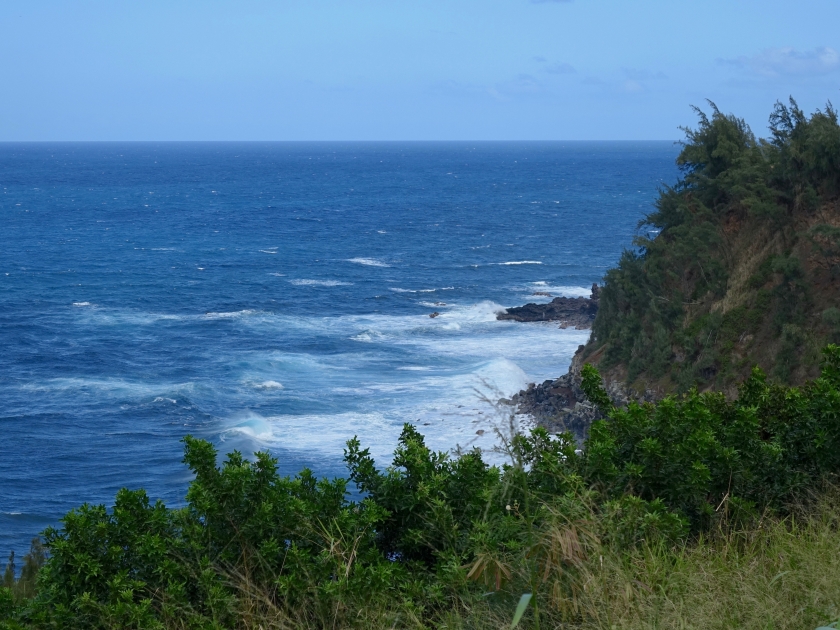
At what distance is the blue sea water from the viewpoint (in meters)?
32.7

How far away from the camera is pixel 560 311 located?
53.6 metres

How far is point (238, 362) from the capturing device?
44156 mm

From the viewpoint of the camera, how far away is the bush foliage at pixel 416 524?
22.3ft

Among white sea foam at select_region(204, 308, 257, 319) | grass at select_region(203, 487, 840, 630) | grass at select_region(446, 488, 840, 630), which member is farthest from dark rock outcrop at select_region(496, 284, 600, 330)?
grass at select_region(203, 487, 840, 630)

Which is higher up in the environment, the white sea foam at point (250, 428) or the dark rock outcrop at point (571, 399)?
the dark rock outcrop at point (571, 399)

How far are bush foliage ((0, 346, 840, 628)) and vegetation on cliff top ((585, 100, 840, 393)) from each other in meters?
18.6

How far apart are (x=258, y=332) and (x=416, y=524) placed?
43.7 m

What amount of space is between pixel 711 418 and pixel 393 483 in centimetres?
324

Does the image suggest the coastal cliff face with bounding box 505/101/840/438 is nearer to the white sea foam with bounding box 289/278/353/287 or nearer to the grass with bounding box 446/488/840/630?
the grass with bounding box 446/488/840/630

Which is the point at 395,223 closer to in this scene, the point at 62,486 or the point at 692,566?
the point at 62,486

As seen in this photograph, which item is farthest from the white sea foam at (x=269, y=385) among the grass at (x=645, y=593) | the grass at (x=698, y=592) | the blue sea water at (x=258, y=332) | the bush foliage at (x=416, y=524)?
the grass at (x=698, y=592)

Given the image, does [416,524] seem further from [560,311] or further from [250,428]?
[560,311]

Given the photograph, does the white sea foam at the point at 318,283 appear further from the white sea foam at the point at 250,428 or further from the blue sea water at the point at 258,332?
the white sea foam at the point at 250,428

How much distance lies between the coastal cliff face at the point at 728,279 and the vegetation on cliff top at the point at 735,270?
48mm
